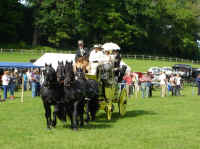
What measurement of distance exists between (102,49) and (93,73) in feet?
3.57

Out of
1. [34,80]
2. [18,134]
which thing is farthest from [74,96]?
[34,80]

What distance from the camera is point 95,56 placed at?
14062mm

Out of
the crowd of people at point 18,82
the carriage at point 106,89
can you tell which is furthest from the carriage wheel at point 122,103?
the crowd of people at point 18,82

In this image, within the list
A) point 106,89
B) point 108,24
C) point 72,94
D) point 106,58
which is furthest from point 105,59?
point 108,24

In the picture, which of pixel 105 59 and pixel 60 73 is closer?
pixel 60 73

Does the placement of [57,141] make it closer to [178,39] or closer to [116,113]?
[116,113]

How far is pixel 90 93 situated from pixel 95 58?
1.64 m

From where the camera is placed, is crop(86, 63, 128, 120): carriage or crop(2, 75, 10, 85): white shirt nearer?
crop(86, 63, 128, 120): carriage

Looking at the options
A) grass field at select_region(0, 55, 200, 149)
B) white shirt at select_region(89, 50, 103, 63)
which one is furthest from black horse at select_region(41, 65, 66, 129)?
white shirt at select_region(89, 50, 103, 63)

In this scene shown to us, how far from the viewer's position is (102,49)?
14438mm

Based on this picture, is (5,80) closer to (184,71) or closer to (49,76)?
(49,76)

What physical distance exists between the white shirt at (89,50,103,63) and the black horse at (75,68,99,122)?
98 cm

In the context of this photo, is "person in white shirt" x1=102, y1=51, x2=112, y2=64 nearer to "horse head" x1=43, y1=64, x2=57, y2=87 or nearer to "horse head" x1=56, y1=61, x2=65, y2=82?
"horse head" x1=56, y1=61, x2=65, y2=82

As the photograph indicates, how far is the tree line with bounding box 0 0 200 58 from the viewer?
66500mm
